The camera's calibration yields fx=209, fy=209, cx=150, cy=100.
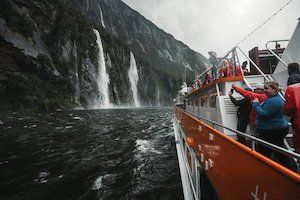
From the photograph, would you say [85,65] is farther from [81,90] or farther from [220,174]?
[220,174]

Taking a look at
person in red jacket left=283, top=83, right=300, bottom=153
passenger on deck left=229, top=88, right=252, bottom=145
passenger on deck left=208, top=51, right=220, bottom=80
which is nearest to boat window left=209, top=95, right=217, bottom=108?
passenger on deck left=208, top=51, right=220, bottom=80

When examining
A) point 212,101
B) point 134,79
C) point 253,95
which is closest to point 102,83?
point 134,79

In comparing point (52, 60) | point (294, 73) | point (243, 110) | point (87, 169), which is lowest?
point (87, 169)

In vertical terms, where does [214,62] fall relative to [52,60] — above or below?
below

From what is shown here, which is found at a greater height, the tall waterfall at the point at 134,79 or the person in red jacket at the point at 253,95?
the tall waterfall at the point at 134,79

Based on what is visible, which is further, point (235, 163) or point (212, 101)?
point (212, 101)

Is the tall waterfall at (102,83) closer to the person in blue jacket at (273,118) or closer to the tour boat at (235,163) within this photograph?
the tour boat at (235,163)

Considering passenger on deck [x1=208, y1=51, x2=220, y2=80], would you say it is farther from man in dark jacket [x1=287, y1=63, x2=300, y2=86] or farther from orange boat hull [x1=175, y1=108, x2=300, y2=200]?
orange boat hull [x1=175, y1=108, x2=300, y2=200]

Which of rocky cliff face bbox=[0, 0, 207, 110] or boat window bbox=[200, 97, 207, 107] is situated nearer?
boat window bbox=[200, 97, 207, 107]

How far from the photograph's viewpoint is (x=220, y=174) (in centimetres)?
353

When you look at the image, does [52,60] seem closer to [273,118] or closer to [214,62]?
[214,62]

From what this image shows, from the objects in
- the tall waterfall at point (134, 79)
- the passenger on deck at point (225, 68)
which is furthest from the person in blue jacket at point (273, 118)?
the tall waterfall at point (134, 79)

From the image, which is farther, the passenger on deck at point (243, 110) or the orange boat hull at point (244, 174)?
the passenger on deck at point (243, 110)

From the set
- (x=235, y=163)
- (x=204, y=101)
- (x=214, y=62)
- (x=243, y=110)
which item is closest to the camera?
(x=235, y=163)
